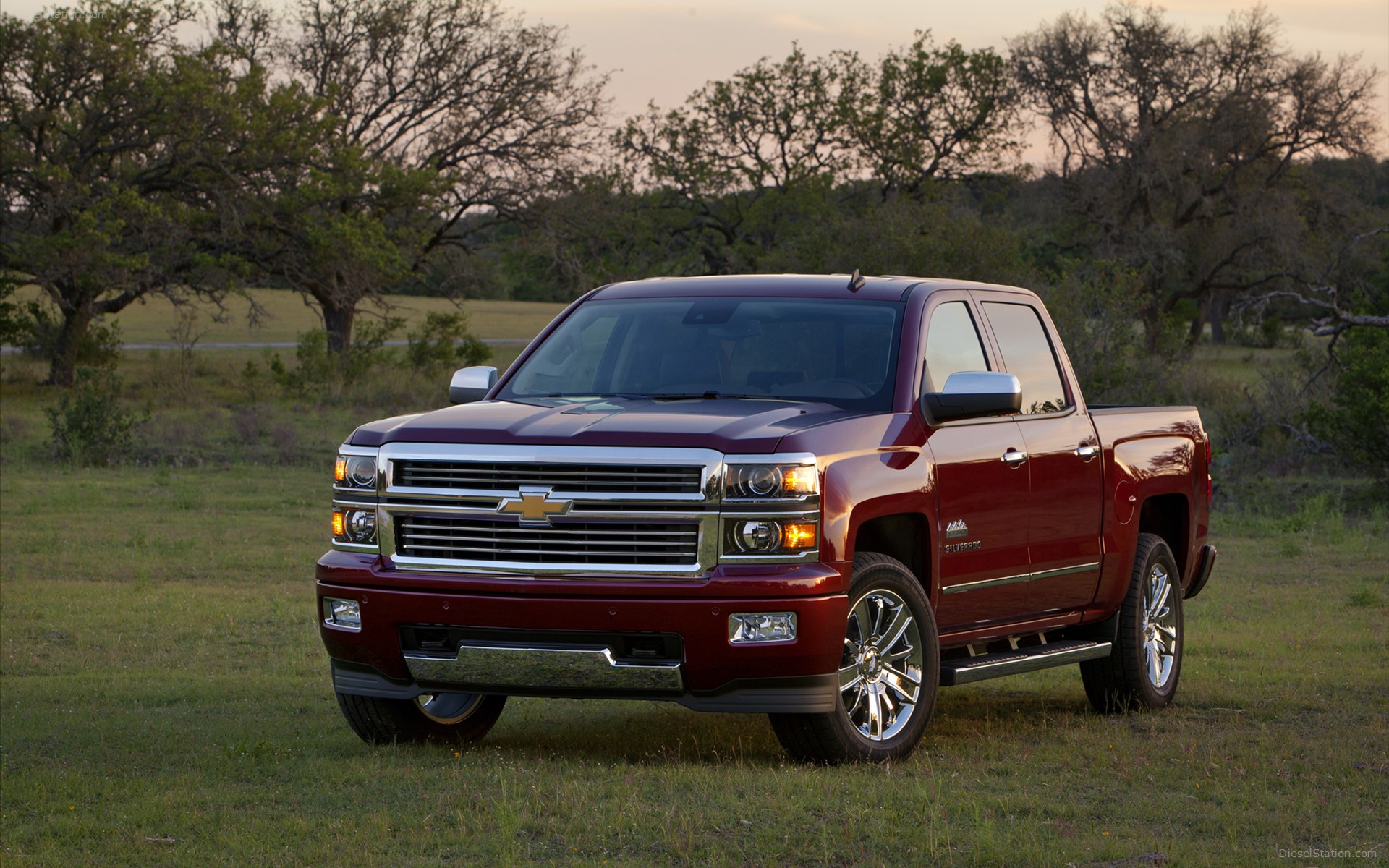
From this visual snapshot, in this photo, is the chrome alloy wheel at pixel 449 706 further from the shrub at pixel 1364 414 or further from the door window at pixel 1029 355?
the shrub at pixel 1364 414

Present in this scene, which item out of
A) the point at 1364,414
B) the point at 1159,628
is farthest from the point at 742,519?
the point at 1364,414

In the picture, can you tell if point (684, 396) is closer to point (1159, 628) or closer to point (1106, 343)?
point (1159, 628)

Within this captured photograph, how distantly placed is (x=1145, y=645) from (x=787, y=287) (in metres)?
2.75

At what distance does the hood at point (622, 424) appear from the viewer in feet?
20.7

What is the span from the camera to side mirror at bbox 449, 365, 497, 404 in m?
7.86

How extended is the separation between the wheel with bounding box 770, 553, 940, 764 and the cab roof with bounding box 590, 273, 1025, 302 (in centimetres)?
145

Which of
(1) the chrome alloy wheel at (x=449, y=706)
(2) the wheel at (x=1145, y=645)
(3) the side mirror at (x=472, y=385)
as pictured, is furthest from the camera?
(2) the wheel at (x=1145, y=645)

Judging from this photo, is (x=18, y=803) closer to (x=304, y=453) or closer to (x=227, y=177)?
(x=304, y=453)

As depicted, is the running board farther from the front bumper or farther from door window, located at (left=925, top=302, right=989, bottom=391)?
door window, located at (left=925, top=302, right=989, bottom=391)

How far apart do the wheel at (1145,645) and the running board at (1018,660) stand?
0.46ft

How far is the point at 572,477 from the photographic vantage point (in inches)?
249

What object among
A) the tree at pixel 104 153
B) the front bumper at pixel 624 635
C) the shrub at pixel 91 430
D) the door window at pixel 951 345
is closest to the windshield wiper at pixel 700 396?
the door window at pixel 951 345

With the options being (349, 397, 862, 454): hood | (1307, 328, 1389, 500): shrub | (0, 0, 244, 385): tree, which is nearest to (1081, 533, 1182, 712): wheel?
(349, 397, 862, 454): hood

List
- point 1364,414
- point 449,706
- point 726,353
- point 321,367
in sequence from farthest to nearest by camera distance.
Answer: point 321,367 < point 1364,414 < point 449,706 < point 726,353
